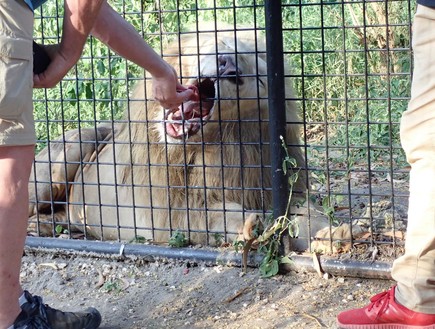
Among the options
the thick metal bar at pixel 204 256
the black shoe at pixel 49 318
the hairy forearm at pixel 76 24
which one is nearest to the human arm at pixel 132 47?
the hairy forearm at pixel 76 24

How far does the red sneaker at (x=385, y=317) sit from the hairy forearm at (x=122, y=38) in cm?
130

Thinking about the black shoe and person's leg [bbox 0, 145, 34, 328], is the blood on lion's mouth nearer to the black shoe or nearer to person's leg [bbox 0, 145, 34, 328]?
the black shoe

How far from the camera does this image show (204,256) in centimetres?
446

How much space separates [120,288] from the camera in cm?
431

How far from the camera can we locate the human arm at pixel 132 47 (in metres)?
3.43

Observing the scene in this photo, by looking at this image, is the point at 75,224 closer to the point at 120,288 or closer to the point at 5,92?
the point at 120,288

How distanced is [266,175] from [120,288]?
3.85 feet

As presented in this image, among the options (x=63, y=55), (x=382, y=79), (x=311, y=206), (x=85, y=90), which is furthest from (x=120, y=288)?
(x=382, y=79)

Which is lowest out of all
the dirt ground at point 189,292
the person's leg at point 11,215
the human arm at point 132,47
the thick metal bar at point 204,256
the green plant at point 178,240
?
the dirt ground at point 189,292

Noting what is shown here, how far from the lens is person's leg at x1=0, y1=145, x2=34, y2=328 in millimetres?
3066

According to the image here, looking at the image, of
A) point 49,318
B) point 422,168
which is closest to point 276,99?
point 422,168

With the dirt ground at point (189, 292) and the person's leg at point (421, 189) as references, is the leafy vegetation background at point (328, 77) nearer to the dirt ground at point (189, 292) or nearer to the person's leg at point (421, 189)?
the dirt ground at point (189, 292)

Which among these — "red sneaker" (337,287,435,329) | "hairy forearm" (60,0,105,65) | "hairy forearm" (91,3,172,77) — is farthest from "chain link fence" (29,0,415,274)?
"hairy forearm" (60,0,105,65)

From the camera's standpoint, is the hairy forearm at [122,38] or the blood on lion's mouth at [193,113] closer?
the hairy forearm at [122,38]
